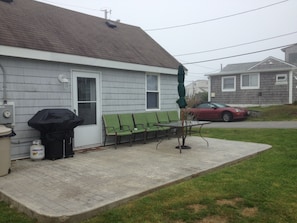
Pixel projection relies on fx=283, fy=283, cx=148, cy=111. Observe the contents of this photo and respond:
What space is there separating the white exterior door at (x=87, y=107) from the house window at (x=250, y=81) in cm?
1660

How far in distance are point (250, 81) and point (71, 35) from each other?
16984 millimetres

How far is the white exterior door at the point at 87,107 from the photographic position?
7449 millimetres

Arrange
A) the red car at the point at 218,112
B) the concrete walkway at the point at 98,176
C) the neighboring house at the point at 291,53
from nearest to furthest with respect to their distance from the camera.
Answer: the concrete walkway at the point at 98,176 → the red car at the point at 218,112 → the neighboring house at the point at 291,53

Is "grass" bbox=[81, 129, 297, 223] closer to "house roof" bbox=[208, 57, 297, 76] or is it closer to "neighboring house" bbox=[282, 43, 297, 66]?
"house roof" bbox=[208, 57, 297, 76]

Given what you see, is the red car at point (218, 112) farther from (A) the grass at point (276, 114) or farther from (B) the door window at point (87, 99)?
(B) the door window at point (87, 99)

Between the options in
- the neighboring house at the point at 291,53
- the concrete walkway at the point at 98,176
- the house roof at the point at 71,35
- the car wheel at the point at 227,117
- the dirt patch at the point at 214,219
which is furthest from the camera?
the neighboring house at the point at 291,53

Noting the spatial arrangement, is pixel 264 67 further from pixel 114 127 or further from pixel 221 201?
pixel 221 201

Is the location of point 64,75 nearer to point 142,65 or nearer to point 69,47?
point 69,47

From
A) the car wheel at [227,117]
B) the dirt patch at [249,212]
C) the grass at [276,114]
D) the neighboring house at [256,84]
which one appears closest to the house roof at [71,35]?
the dirt patch at [249,212]

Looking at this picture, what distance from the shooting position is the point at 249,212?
3.54 meters

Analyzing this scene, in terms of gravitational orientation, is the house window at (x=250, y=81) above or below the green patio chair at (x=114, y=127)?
above

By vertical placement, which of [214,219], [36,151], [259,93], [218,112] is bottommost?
[214,219]

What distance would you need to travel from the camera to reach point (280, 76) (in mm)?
20672

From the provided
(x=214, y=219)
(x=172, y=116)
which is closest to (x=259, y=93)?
(x=172, y=116)
